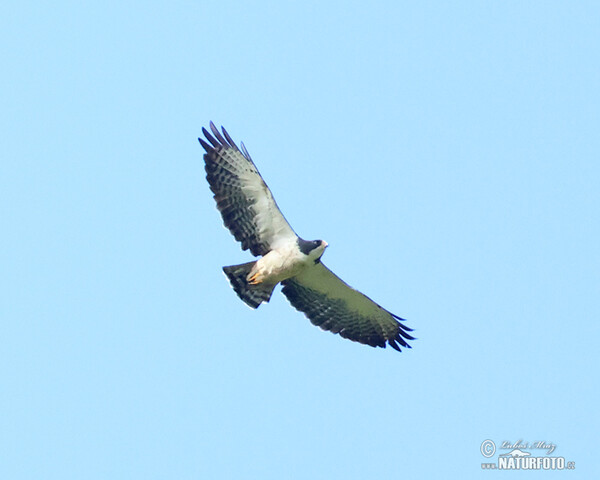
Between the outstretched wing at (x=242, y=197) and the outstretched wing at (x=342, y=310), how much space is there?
3.15 ft

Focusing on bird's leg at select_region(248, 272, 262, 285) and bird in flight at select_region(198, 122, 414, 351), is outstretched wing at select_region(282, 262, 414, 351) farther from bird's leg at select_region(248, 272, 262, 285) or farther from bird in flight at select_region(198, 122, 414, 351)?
bird's leg at select_region(248, 272, 262, 285)

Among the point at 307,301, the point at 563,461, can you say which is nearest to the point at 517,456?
the point at 563,461

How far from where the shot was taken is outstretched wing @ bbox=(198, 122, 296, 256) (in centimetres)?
1425

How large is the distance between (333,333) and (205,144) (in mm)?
4096

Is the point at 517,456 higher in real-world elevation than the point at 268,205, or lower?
lower

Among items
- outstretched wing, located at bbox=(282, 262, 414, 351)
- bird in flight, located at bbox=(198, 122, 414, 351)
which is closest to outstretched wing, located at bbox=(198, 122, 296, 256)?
bird in flight, located at bbox=(198, 122, 414, 351)

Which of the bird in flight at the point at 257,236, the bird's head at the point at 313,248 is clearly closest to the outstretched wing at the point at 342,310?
the bird in flight at the point at 257,236

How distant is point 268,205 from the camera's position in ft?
47.0

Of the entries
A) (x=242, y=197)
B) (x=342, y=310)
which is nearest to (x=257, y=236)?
(x=242, y=197)

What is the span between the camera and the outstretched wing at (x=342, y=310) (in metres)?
15.2

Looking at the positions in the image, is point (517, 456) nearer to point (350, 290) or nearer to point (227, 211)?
point (350, 290)

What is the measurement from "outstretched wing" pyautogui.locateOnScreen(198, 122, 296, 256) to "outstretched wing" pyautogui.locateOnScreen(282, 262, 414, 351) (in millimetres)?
960

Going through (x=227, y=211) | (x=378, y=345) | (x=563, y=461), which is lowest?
(x=563, y=461)

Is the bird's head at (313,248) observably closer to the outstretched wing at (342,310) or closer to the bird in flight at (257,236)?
the bird in flight at (257,236)
